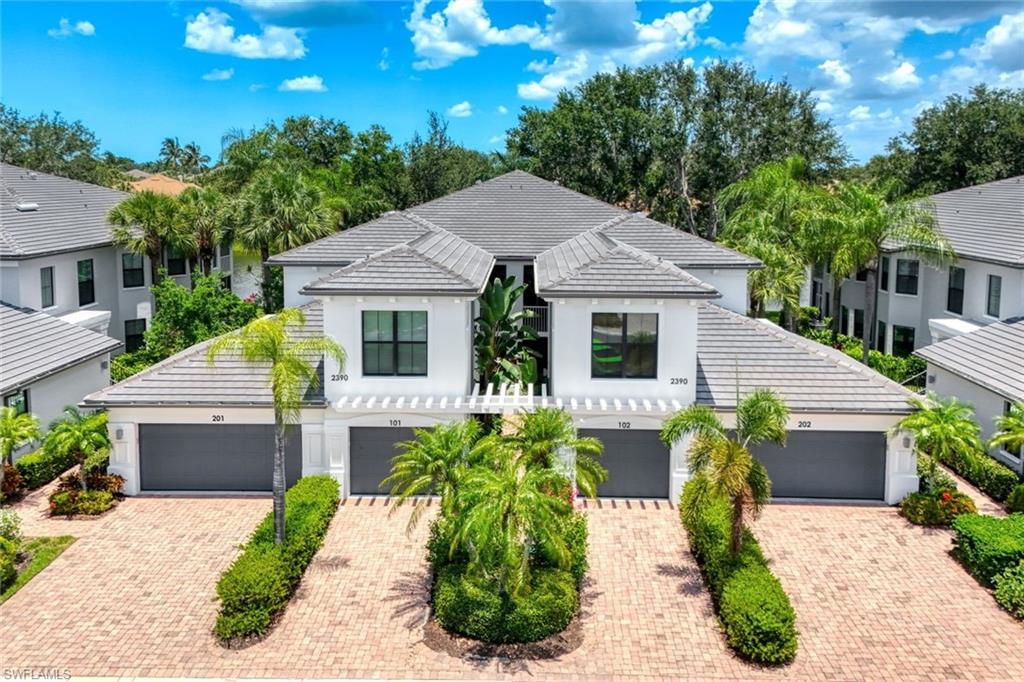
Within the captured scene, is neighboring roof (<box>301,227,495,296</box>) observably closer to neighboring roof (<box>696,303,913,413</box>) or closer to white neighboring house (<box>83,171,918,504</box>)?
white neighboring house (<box>83,171,918,504</box>)

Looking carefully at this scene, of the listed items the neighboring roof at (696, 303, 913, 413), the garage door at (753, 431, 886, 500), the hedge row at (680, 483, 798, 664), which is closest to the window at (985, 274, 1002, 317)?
the neighboring roof at (696, 303, 913, 413)

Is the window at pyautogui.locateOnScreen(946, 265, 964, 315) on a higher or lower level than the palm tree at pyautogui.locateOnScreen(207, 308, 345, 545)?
higher

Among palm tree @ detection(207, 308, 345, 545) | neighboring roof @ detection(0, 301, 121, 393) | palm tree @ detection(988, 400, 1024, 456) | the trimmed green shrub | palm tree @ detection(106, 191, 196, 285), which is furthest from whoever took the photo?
palm tree @ detection(106, 191, 196, 285)

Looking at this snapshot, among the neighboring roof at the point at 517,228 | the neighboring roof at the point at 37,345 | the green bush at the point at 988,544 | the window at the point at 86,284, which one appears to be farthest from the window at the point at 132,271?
the green bush at the point at 988,544

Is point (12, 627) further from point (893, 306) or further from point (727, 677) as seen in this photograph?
point (893, 306)

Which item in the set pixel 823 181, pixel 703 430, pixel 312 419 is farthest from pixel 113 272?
pixel 823 181

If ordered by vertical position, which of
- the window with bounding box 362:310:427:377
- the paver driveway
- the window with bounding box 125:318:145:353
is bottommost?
the paver driveway
